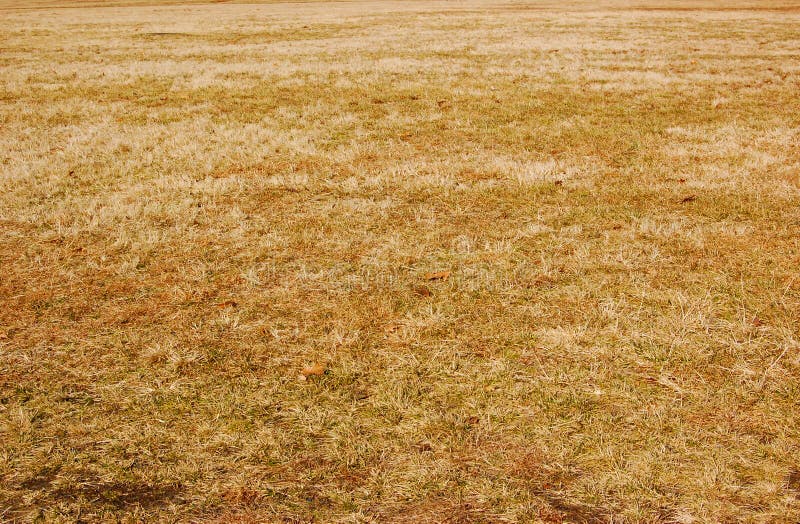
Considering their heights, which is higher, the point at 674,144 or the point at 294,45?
the point at 294,45

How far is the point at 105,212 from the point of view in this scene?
269 inches

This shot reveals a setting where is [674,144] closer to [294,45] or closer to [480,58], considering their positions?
→ [480,58]

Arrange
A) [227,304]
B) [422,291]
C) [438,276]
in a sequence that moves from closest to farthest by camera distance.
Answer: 1. [227,304]
2. [422,291]
3. [438,276]

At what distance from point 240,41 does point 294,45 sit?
3676mm

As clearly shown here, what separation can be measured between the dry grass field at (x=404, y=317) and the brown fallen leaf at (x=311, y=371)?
0.08m

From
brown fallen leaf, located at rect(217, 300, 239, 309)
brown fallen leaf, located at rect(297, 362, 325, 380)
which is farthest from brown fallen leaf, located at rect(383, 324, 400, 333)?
brown fallen leaf, located at rect(217, 300, 239, 309)

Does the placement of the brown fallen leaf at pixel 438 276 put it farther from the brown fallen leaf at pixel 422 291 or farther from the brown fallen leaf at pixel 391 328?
the brown fallen leaf at pixel 391 328

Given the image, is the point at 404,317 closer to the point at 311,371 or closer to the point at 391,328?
the point at 391,328

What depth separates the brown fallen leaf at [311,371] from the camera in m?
3.93

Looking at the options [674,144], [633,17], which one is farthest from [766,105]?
[633,17]

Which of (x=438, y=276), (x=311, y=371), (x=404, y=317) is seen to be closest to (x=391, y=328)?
(x=404, y=317)

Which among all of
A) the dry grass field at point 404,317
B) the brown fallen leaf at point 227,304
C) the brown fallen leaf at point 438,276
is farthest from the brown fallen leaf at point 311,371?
the brown fallen leaf at point 438,276

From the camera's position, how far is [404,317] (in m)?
4.61

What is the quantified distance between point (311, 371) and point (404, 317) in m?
0.94
